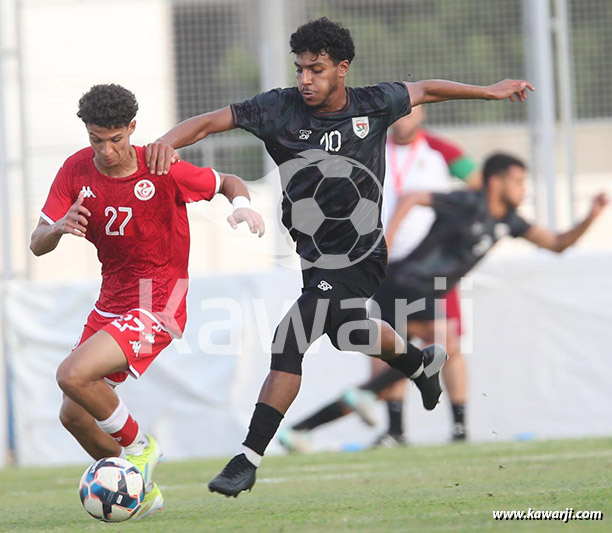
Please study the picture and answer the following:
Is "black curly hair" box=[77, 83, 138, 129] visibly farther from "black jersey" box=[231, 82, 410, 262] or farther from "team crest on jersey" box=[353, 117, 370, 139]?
"team crest on jersey" box=[353, 117, 370, 139]

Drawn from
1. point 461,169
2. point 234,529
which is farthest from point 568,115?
point 234,529

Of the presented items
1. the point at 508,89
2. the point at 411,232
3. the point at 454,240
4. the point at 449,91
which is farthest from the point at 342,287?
the point at 411,232

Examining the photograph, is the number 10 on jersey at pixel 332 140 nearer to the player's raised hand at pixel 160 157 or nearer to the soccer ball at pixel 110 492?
the player's raised hand at pixel 160 157

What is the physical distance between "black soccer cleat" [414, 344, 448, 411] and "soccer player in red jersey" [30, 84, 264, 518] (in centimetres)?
137

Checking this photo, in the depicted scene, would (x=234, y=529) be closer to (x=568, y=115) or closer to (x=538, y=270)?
(x=538, y=270)

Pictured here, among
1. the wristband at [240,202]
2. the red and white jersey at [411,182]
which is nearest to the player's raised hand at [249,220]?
the wristband at [240,202]

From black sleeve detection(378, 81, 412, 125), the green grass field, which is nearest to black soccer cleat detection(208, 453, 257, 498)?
the green grass field

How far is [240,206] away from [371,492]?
1773 mm

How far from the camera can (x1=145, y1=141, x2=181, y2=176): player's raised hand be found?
17.8 feet

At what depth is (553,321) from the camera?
9883 mm

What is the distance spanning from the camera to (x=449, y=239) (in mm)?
9922

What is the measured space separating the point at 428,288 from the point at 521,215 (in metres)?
1.10

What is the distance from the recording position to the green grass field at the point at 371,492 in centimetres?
489

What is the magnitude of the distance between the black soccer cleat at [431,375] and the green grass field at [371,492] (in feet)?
1.58
